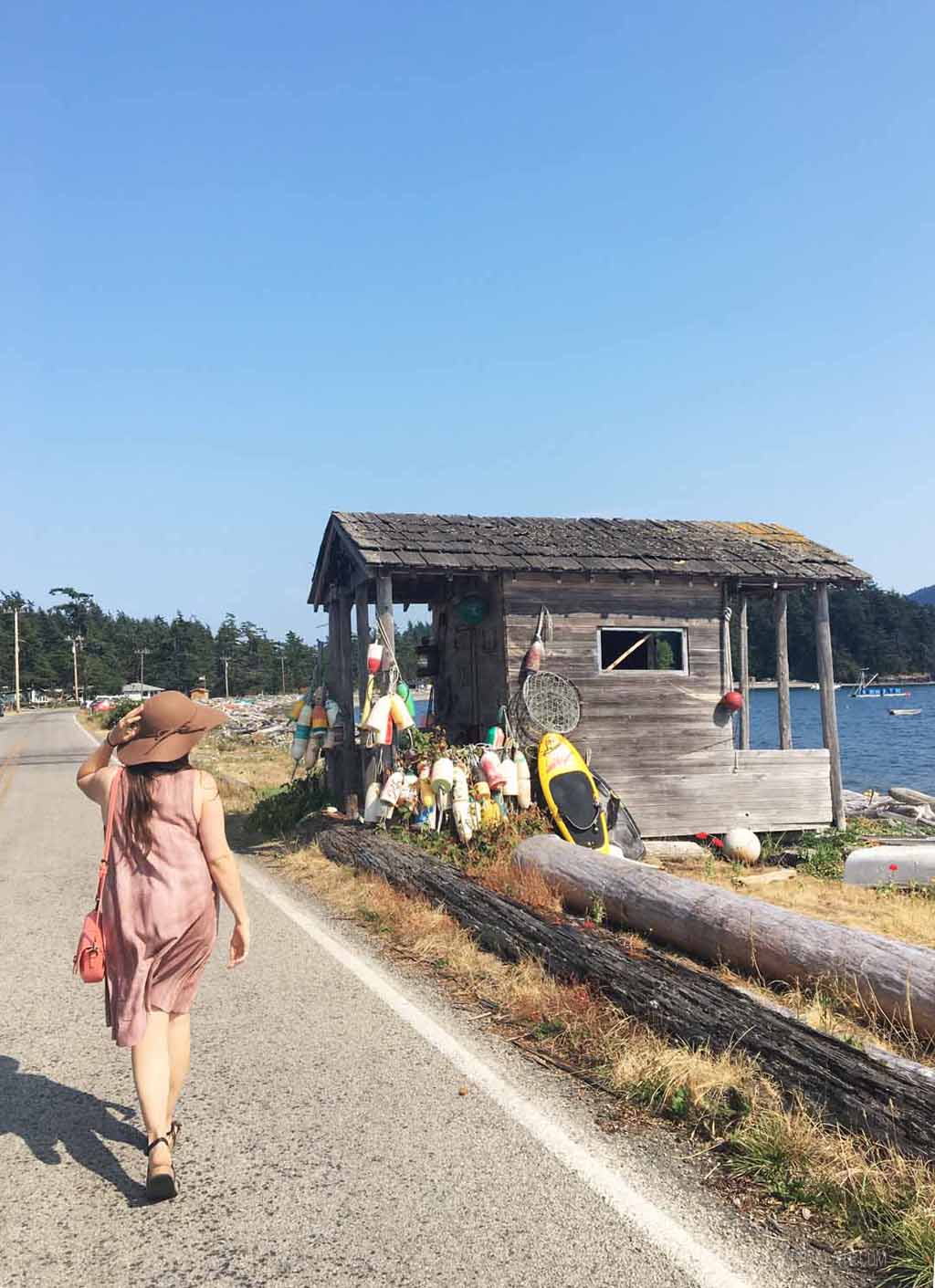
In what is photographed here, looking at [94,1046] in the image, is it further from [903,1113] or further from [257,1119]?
[903,1113]

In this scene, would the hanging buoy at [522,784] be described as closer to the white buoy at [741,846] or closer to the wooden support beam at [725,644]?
the white buoy at [741,846]

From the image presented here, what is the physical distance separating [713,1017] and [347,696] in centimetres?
993

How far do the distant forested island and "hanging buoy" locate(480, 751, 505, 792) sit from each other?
99102 mm

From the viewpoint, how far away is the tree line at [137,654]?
108 meters

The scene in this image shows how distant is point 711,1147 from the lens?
411 centimetres

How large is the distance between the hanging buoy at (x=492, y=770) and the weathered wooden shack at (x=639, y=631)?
194 centimetres

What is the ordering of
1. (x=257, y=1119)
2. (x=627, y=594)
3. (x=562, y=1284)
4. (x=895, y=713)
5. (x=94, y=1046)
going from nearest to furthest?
(x=562, y=1284) → (x=257, y=1119) → (x=94, y=1046) → (x=627, y=594) → (x=895, y=713)

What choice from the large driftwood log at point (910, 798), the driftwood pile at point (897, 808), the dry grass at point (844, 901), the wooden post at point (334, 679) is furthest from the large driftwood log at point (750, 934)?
the large driftwood log at point (910, 798)

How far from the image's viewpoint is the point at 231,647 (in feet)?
428

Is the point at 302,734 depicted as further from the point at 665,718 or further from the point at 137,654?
the point at 137,654

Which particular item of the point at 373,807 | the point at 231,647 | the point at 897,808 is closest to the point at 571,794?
the point at 373,807

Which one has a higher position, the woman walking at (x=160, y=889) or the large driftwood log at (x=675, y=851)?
the woman walking at (x=160, y=889)

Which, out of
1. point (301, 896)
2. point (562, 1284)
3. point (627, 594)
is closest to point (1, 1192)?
point (562, 1284)

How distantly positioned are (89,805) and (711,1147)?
15.9 meters
